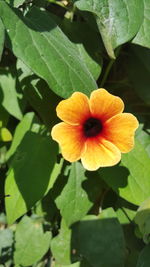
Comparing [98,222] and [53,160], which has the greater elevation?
[53,160]

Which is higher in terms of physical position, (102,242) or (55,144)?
(55,144)

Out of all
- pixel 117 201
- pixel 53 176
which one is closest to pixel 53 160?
pixel 53 176

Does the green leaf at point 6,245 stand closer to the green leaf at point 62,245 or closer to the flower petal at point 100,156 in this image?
the green leaf at point 62,245

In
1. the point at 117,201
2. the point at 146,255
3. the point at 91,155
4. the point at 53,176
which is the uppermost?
the point at 91,155

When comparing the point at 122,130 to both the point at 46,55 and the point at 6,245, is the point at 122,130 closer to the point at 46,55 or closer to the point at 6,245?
the point at 46,55

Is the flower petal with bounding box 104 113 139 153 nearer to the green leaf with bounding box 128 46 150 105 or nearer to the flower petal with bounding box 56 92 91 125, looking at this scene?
the flower petal with bounding box 56 92 91 125

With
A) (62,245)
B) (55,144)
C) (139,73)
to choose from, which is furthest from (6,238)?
(139,73)

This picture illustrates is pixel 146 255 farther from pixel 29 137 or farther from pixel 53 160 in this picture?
pixel 29 137
